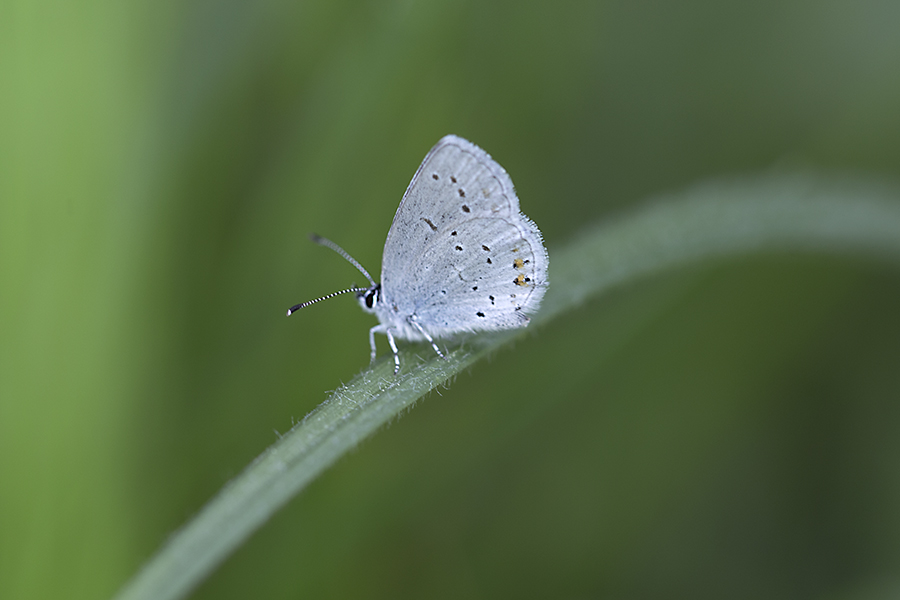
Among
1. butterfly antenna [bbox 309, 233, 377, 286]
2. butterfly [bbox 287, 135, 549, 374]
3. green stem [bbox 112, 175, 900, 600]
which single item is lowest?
green stem [bbox 112, 175, 900, 600]

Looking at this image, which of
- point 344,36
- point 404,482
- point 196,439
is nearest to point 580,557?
point 404,482

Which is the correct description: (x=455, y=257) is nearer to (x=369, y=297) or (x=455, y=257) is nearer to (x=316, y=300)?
(x=369, y=297)

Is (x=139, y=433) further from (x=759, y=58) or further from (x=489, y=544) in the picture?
(x=759, y=58)

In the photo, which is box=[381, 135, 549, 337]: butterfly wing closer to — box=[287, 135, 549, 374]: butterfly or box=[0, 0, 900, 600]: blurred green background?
box=[287, 135, 549, 374]: butterfly

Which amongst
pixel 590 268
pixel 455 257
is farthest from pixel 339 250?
pixel 590 268

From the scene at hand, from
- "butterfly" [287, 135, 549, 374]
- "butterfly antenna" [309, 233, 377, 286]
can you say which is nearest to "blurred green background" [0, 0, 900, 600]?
"butterfly antenna" [309, 233, 377, 286]

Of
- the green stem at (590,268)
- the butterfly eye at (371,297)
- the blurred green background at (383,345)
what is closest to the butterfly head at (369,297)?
the butterfly eye at (371,297)

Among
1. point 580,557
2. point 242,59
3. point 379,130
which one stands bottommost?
point 580,557
